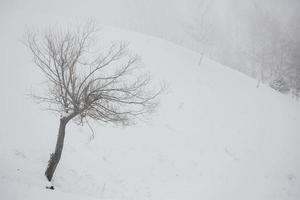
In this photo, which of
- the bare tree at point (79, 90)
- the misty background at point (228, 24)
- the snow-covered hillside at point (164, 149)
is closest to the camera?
the bare tree at point (79, 90)

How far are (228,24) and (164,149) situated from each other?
282 ft

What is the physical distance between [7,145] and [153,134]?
881 cm

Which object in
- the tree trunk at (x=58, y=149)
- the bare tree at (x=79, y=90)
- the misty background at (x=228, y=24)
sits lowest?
the tree trunk at (x=58, y=149)

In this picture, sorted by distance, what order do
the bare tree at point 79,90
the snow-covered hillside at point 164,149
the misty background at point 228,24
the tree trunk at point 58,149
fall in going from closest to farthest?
1. the bare tree at point 79,90
2. the tree trunk at point 58,149
3. the snow-covered hillside at point 164,149
4. the misty background at point 228,24

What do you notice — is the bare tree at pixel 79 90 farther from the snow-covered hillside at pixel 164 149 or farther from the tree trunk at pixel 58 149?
the snow-covered hillside at pixel 164 149

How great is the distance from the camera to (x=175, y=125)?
56.5 ft

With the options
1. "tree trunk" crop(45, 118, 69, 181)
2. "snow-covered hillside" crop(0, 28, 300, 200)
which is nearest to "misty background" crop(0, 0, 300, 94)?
"snow-covered hillside" crop(0, 28, 300, 200)

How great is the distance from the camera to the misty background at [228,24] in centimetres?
4562

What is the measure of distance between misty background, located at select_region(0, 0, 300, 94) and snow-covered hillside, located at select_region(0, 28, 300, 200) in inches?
594

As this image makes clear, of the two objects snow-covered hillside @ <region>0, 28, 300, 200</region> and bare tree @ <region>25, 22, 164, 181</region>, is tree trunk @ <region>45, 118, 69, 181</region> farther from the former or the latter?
snow-covered hillside @ <region>0, 28, 300, 200</region>

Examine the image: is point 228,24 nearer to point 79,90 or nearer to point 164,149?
point 164,149

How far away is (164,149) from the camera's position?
1473 centimetres

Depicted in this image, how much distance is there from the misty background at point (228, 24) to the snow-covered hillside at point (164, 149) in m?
15.1

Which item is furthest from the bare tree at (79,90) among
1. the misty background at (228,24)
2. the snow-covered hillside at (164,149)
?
the misty background at (228,24)
